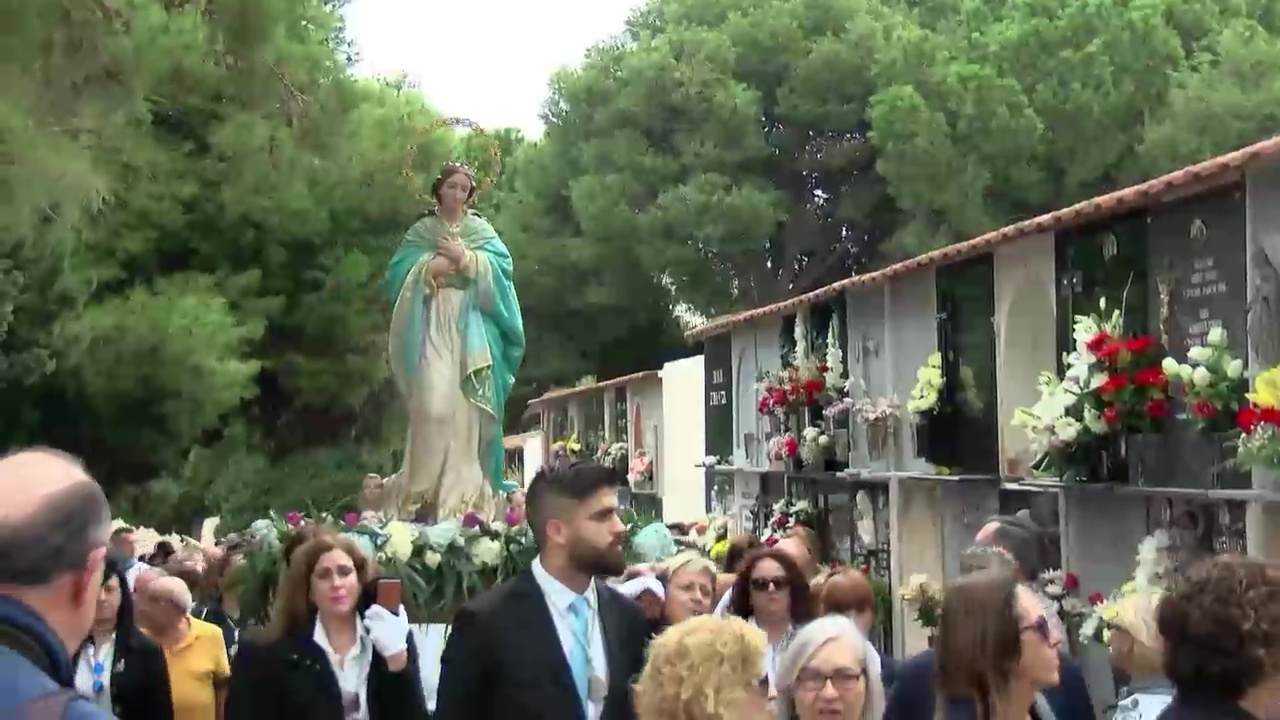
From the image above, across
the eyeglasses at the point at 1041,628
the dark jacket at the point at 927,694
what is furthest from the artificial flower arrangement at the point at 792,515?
the eyeglasses at the point at 1041,628

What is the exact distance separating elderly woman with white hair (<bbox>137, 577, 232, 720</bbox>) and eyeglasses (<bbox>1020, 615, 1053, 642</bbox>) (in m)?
4.15

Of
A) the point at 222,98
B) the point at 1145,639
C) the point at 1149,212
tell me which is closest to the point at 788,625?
the point at 1145,639

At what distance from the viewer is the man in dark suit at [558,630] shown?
15.2 feet

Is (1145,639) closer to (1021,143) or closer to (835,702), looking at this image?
(835,702)

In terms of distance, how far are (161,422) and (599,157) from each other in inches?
763

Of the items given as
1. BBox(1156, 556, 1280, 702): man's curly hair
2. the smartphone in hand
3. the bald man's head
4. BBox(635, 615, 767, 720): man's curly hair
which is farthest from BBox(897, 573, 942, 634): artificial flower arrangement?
the bald man's head

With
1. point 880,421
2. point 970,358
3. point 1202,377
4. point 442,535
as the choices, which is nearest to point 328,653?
point 442,535

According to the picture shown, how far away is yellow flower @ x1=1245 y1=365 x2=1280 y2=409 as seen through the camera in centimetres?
767

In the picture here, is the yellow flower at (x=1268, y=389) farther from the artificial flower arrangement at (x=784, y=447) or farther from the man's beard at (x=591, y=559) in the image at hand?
the artificial flower arrangement at (x=784, y=447)

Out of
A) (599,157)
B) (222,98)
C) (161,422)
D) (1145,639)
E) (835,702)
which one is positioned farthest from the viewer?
(599,157)

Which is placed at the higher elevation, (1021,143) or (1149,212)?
(1021,143)

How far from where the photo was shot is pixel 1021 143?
30.1 meters

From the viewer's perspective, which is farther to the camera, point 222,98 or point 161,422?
point 222,98

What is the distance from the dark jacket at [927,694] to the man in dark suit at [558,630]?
2.33ft
